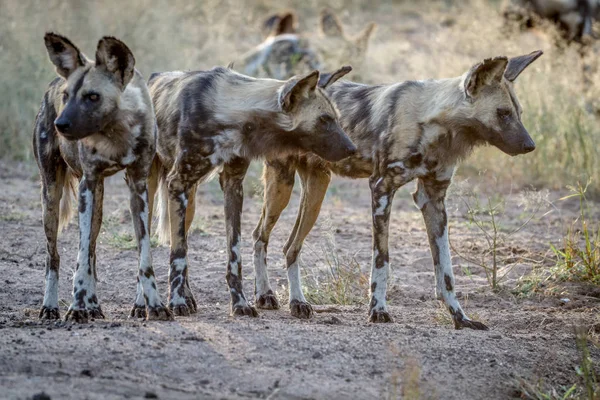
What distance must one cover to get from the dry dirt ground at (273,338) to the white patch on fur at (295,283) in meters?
0.11

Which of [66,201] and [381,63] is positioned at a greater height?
[381,63]

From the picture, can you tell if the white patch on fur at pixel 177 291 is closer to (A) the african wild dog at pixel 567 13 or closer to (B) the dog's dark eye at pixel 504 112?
(B) the dog's dark eye at pixel 504 112

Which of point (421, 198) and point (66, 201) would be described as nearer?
point (66, 201)

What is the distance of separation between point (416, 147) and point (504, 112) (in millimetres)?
463

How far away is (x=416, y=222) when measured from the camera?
7.60m

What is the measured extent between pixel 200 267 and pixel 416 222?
2.20 meters

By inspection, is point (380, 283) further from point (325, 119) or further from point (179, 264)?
point (179, 264)

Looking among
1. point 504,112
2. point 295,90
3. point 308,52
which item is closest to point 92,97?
point 295,90

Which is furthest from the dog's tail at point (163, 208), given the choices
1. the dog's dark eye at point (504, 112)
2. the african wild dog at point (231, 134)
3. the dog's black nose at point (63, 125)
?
the dog's dark eye at point (504, 112)

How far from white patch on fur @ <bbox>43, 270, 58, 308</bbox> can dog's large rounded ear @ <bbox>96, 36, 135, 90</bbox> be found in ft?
3.22

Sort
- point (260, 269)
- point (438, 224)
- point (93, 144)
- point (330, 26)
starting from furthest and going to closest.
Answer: point (330, 26), point (260, 269), point (438, 224), point (93, 144)

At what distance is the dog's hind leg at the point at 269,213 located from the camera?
5.17 meters

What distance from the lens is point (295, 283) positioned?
5102 mm

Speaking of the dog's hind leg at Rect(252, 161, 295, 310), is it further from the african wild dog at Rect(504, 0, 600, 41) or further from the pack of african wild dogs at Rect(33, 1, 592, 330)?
the african wild dog at Rect(504, 0, 600, 41)
